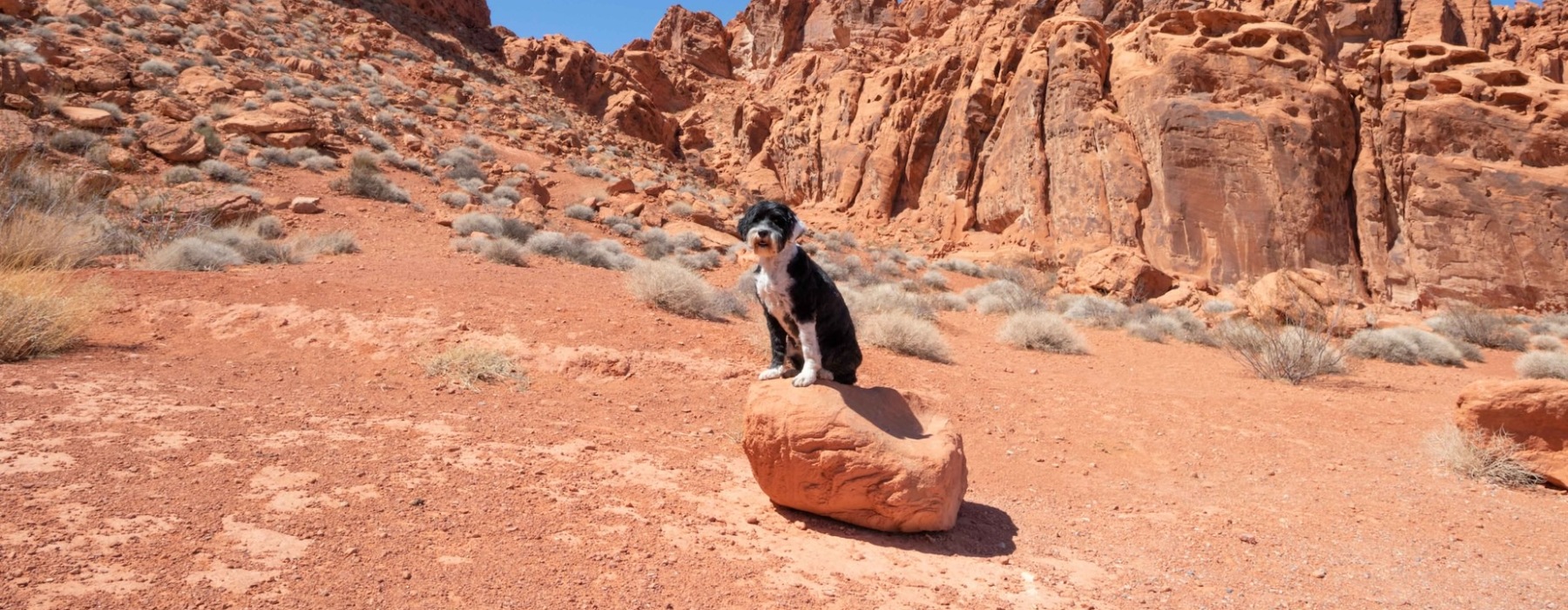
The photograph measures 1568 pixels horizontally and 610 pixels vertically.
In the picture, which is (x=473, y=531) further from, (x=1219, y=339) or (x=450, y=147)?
(x=450, y=147)

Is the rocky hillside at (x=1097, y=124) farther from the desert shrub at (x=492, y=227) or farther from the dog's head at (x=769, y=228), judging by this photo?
the dog's head at (x=769, y=228)

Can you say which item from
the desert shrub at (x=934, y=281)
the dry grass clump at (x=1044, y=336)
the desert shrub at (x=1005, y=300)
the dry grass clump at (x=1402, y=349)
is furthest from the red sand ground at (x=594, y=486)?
the desert shrub at (x=934, y=281)

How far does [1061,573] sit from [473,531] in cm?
268

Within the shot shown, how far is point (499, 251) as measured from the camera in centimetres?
1126

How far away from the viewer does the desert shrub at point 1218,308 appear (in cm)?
1421

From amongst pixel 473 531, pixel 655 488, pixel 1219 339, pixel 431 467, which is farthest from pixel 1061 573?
pixel 1219 339

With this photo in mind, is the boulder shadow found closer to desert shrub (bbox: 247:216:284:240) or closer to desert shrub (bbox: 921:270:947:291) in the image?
desert shrub (bbox: 247:216:284:240)

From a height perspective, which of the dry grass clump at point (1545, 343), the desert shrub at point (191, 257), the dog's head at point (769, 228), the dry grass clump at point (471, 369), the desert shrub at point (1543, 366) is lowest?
the dry grass clump at point (1545, 343)

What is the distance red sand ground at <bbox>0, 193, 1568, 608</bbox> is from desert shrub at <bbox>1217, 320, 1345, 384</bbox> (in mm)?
759

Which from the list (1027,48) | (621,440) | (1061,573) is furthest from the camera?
(1027,48)

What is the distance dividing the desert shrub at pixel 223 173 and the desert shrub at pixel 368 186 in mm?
1459

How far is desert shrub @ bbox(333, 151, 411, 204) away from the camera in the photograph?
46.3 feet

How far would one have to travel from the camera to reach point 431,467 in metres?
3.69

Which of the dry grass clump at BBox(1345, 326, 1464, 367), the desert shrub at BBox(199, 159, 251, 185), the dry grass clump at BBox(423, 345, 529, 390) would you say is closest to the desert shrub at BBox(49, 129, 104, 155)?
the desert shrub at BBox(199, 159, 251, 185)
